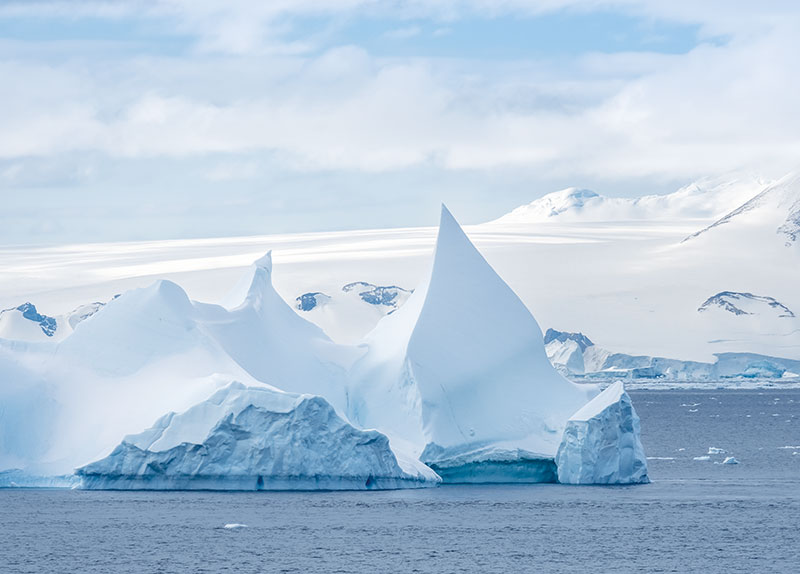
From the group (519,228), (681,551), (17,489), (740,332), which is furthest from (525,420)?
(519,228)

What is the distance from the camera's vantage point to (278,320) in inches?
1572

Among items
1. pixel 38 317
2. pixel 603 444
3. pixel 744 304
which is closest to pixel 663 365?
pixel 744 304

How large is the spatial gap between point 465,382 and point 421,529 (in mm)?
7909

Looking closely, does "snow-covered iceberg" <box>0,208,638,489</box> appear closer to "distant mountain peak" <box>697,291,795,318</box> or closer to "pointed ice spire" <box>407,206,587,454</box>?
"pointed ice spire" <box>407,206,587,454</box>

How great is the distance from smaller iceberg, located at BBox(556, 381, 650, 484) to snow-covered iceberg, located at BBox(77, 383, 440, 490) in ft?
14.8

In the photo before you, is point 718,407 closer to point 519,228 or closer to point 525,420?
point 525,420

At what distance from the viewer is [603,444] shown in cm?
3472

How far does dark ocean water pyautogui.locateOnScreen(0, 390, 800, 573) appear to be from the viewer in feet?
82.8

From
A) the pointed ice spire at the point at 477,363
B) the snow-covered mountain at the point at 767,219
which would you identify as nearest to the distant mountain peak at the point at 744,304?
the snow-covered mountain at the point at 767,219

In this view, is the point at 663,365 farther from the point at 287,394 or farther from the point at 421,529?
the point at 421,529

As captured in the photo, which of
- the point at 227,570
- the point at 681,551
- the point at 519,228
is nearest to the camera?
the point at 227,570

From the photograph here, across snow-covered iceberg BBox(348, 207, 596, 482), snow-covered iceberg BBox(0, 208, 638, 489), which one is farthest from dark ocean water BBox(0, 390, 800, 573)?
snow-covered iceberg BBox(348, 207, 596, 482)

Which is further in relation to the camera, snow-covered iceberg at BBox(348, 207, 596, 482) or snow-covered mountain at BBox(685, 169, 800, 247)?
snow-covered mountain at BBox(685, 169, 800, 247)

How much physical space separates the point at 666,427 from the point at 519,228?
124667 millimetres
